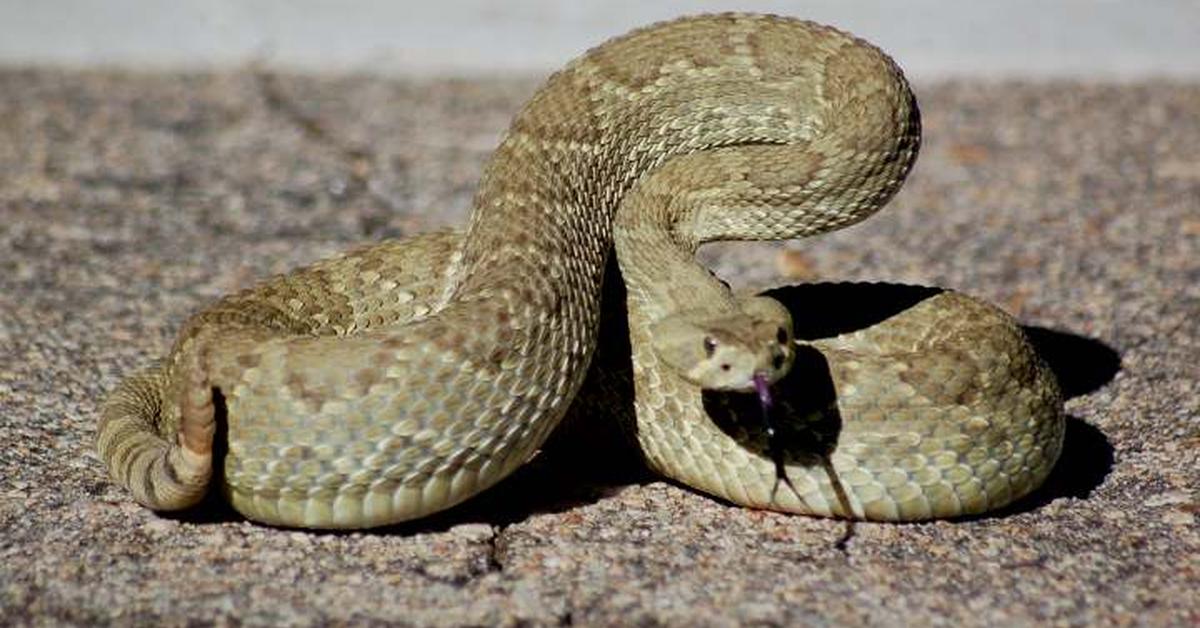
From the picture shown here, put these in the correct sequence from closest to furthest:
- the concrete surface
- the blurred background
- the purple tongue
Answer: the concrete surface < the purple tongue < the blurred background

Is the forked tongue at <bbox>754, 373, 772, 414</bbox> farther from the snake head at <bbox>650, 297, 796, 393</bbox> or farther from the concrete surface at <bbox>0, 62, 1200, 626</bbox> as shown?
the concrete surface at <bbox>0, 62, 1200, 626</bbox>

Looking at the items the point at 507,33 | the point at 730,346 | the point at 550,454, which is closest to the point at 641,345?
the point at 550,454

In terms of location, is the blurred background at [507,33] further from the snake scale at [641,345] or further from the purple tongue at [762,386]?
the purple tongue at [762,386]

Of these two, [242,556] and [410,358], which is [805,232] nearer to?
[410,358]

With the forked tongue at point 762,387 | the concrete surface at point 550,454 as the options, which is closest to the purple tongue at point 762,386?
the forked tongue at point 762,387

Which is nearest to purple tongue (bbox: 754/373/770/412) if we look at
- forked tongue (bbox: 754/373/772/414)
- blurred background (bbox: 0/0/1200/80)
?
forked tongue (bbox: 754/373/772/414)

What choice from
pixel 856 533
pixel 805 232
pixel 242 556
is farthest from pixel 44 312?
pixel 856 533
